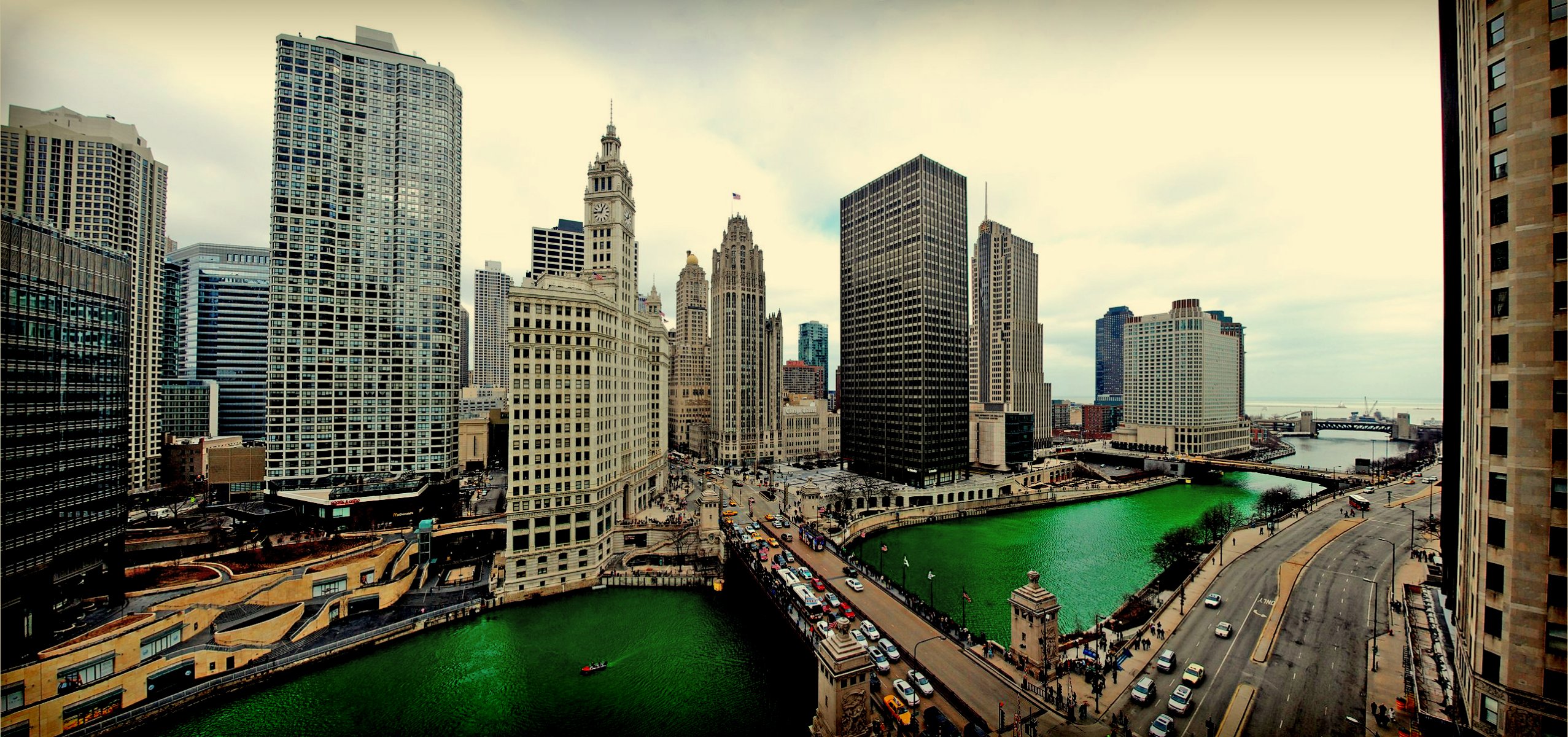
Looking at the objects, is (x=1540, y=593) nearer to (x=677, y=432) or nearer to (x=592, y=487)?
(x=592, y=487)

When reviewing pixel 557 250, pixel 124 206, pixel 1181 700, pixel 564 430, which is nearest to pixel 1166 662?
pixel 1181 700

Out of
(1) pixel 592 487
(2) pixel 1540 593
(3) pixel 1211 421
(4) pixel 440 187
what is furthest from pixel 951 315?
(3) pixel 1211 421

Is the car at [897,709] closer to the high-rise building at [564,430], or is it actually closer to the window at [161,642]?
the high-rise building at [564,430]

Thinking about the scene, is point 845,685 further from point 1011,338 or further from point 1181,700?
point 1011,338

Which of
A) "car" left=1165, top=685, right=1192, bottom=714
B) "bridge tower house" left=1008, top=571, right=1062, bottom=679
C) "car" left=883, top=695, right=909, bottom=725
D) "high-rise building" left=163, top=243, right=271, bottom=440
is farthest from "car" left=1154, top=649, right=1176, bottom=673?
"high-rise building" left=163, top=243, right=271, bottom=440

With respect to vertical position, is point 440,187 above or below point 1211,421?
above

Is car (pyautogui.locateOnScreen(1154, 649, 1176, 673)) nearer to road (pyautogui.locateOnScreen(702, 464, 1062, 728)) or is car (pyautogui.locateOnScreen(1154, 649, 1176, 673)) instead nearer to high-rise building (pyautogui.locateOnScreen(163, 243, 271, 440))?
road (pyautogui.locateOnScreen(702, 464, 1062, 728))
